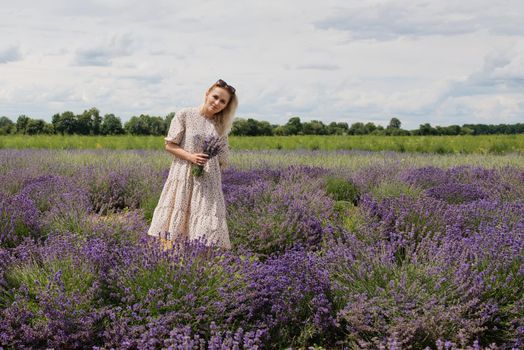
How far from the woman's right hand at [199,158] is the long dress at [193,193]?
0.48 ft

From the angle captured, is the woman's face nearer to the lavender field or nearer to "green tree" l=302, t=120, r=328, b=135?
the lavender field

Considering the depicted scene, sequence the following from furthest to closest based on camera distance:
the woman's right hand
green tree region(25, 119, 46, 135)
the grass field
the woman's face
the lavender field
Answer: green tree region(25, 119, 46, 135) → the grass field → the woman's face → the woman's right hand → the lavender field

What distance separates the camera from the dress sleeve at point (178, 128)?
181 inches

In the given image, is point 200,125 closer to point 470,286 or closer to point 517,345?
point 470,286

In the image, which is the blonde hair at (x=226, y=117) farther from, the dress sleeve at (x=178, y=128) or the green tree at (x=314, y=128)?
the green tree at (x=314, y=128)

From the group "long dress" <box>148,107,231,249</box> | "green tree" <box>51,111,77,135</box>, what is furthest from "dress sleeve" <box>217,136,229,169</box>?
"green tree" <box>51,111,77,135</box>

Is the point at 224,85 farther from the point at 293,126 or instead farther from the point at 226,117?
the point at 293,126

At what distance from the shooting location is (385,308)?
3379 millimetres

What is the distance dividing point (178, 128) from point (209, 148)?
36 cm

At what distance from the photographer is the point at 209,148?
442 centimetres

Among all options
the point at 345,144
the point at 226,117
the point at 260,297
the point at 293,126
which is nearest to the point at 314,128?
the point at 293,126

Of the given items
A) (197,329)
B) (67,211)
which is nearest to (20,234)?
(67,211)

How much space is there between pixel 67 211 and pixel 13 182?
2.55m

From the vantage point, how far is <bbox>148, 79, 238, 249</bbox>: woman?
452cm
